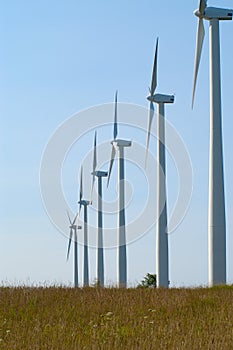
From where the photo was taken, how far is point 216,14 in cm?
4653

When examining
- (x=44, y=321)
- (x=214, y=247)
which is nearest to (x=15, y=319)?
(x=44, y=321)

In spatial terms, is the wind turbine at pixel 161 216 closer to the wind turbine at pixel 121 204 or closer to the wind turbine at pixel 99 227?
the wind turbine at pixel 121 204

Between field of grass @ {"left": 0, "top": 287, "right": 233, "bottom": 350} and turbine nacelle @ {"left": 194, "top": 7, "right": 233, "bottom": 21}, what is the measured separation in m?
20.7

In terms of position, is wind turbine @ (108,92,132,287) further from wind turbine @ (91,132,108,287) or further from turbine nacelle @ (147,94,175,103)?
turbine nacelle @ (147,94,175,103)

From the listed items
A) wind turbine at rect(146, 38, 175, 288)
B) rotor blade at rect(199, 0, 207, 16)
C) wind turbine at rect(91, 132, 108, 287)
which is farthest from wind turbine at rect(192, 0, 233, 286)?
wind turbine at rect(91, 132, 108, 287)

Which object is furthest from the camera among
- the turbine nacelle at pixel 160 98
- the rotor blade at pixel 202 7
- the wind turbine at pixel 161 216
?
the turbine nacelle at pixel 160 98

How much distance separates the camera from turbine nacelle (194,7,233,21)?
153 ft

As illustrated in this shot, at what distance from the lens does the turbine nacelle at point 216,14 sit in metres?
46.5

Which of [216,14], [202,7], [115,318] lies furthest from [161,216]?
[115,318]

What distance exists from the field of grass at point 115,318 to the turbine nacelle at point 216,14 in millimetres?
20661

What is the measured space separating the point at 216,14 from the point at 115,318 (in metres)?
28.0

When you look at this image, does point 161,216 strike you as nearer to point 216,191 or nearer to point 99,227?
point 216,191

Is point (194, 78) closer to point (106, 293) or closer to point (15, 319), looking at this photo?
point (106, 293)

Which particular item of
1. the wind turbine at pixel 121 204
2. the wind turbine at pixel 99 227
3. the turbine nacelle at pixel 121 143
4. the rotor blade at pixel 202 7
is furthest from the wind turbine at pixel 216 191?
the turbine nacelle at pixel 121 143
